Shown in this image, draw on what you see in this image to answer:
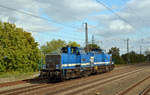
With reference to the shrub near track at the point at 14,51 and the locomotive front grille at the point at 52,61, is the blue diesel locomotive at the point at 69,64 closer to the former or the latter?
the locomotive front grille at the point at 52,61

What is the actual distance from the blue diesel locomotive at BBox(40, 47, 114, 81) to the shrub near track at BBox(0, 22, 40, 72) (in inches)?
273

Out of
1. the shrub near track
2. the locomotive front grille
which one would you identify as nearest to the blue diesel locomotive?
the locomotive front grille

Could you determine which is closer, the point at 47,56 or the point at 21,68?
the point at 47,56

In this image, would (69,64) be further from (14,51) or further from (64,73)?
(14,51)

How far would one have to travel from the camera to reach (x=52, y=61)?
59.1 feet

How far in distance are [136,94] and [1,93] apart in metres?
8.05

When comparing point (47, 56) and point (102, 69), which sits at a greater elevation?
point (47, 56)

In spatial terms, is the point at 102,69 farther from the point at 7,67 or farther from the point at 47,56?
the point at 7,67

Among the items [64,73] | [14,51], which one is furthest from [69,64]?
[14,51]

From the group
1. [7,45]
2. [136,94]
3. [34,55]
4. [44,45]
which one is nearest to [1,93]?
[136,94]

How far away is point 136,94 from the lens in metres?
11.2

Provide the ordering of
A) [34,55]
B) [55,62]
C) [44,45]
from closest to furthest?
[55,62], [34,55], [44,45]

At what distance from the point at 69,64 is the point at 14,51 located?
8.69 metres

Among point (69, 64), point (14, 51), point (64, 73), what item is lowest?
point (64, 73)
